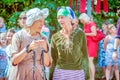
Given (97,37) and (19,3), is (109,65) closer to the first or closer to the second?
(97,37)

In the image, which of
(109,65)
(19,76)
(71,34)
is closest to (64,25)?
(71,34)

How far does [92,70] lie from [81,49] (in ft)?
10.4

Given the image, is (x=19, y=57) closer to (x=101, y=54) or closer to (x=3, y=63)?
(x=3, y=63)

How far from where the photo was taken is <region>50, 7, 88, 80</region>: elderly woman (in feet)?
14.3

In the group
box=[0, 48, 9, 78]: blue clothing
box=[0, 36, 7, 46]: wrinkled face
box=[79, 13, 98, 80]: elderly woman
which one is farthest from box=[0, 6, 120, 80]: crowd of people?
box=[79, 13, 98, 80]: elderly woman

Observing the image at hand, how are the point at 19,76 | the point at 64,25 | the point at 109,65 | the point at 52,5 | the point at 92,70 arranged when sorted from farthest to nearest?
the point at 52,5, the point at 109,65, the point at 92,70, the point at 64,25, the point at 19,76

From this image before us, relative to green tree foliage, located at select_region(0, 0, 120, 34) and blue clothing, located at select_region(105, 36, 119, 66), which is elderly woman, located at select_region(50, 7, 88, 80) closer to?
blue clothing, located at select_region(105, 36, 119, 66)

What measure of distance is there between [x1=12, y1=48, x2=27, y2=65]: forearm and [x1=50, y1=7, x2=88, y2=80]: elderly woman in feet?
2.24

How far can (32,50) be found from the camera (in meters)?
3.85

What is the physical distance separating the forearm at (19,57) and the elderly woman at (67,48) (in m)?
0.68

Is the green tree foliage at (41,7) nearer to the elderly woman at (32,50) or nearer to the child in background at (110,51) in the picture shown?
the child in background at (110,51)

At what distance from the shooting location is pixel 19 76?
393cm

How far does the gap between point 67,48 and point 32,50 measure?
24.7 inches

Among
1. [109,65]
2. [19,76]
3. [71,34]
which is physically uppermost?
[71,34]
